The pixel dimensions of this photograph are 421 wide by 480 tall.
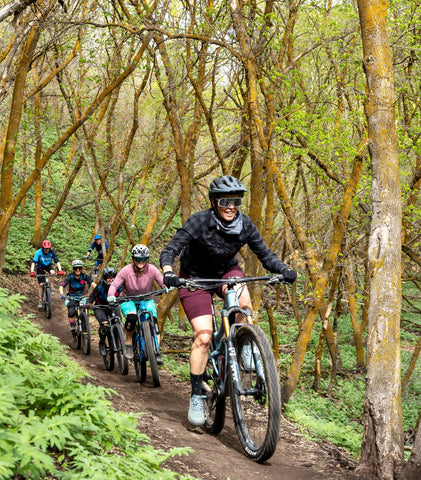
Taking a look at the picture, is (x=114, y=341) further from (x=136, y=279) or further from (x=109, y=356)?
(x=136, y=279)

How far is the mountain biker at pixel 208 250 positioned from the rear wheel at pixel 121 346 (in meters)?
3.94

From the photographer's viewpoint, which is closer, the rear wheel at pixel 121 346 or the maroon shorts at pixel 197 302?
the maroon shorts at pixel 197 302

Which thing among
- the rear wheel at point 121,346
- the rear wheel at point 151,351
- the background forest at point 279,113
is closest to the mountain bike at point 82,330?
the rear wheel at point 121,346

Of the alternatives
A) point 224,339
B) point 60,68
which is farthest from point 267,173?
point 60,68

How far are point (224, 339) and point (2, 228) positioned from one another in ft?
24.9

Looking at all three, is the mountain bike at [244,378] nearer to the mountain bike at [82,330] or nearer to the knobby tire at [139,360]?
the knobby tire at [139,360]

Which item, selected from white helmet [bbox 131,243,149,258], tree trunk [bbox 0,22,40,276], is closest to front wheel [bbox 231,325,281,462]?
white helmet [bbox 131,243,149,258]

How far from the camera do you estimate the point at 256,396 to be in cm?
450

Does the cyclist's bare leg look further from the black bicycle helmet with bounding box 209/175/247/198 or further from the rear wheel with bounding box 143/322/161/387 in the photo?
the rear wheel with bounding box 143/322/161/387

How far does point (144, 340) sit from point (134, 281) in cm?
108

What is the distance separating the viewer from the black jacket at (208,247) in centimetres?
516

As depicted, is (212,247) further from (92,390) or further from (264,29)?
(264,29)

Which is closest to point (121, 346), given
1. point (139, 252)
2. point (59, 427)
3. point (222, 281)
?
point (139, 252)

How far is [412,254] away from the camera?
417 inches
